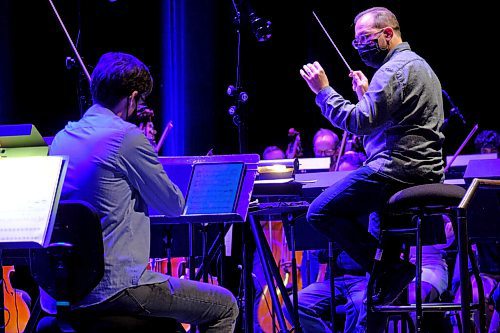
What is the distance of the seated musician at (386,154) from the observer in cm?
353

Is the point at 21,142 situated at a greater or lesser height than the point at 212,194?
greater

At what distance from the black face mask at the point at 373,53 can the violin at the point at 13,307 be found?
9.38 feet

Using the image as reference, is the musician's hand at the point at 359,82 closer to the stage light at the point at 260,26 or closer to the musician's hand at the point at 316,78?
the musician's hand at the point at 316,78

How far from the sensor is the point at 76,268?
277 centimetres

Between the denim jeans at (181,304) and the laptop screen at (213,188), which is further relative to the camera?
the laptop screen at (213,188)

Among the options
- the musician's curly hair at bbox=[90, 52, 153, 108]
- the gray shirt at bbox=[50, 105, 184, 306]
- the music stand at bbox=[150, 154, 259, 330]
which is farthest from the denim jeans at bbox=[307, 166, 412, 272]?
the musician's curly hair at bbox=[90, 52, 153, 108]

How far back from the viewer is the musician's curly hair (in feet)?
9.98

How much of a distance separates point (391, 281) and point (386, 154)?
22.7 inches

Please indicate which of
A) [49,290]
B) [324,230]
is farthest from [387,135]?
[49,290]

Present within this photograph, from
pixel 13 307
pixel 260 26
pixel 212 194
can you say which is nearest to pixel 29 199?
pixel 212 194

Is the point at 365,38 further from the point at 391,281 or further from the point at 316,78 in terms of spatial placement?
the point at 391,281

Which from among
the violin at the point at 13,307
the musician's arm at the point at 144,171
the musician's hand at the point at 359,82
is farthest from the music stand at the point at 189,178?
the violin at the point at 13,307

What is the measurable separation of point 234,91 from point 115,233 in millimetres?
2175

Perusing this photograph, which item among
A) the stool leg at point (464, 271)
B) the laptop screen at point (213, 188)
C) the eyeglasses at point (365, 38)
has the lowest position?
the stool leg at point (464, 271)
